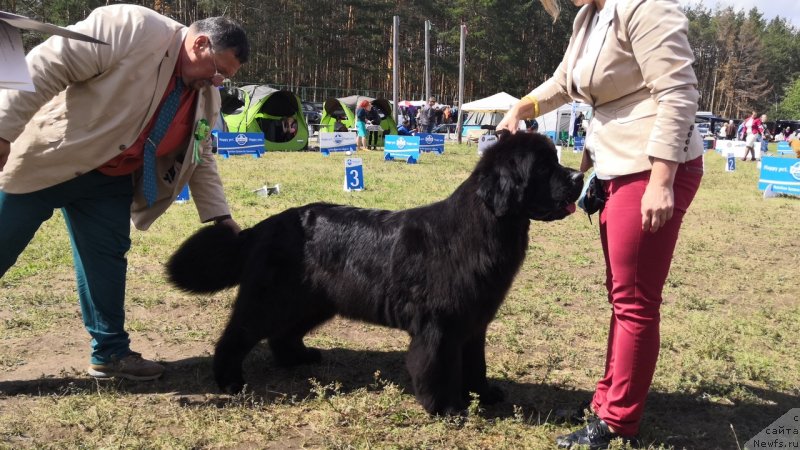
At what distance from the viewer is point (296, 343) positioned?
357cm

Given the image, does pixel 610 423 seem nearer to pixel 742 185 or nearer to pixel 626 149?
pixel 626 149

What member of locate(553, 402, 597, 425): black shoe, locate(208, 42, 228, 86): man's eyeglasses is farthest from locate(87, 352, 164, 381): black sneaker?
locate(553, 402, 597, 425): black shoe

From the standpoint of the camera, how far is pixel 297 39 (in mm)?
45219

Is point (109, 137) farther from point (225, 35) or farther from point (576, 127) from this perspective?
point (576, 127)

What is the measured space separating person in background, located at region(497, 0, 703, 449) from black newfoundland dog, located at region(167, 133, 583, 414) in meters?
0.38

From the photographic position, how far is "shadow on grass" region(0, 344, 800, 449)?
115 inches

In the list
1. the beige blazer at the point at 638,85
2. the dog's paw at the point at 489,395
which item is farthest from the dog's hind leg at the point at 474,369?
the beige blazer at the point at 638,85

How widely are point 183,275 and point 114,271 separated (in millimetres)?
368

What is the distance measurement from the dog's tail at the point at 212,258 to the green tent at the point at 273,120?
612 inches

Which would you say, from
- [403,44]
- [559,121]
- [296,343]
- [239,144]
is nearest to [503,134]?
[296,343]

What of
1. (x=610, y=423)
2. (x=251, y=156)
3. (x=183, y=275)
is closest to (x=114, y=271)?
(x=183, y=275)

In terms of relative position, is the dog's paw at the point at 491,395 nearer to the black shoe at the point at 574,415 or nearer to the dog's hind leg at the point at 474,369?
the dog's hind leg at the point at 474,369

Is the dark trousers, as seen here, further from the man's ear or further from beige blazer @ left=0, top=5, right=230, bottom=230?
the man's ear

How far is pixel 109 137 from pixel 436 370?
79.7 inches
